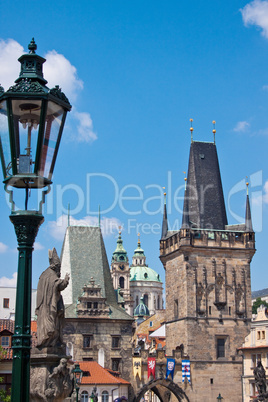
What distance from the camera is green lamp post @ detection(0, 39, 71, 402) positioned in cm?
516

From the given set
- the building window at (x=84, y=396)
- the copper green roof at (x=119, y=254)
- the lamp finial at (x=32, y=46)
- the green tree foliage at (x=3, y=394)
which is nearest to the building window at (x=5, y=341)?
the green tree foliage at (x=3, y=394)

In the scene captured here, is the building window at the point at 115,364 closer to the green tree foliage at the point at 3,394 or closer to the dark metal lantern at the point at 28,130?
the green tree foliage at the point at 3,394

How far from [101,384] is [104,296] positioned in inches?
300

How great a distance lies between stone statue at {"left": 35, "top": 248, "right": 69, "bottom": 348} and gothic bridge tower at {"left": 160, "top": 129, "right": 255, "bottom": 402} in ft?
129

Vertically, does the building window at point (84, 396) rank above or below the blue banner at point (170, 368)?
below

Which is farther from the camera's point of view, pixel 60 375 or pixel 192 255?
pixel 192 255

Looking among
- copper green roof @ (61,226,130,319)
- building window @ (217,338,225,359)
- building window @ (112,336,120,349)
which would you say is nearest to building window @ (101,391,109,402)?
building window @ (112,336,120,349)

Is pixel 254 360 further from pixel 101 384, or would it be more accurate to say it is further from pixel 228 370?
pixel 101 384

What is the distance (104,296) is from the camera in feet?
155

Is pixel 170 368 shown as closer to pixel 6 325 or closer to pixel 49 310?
pixel 6 325

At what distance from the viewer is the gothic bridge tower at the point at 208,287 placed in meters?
46.4

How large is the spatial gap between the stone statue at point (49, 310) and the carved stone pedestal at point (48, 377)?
160mm

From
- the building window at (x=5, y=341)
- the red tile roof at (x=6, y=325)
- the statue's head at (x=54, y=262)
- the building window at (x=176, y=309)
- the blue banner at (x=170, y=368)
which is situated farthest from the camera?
the building window at (x=176, y=309)

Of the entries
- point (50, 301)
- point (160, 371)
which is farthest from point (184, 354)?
point (50, 301)
